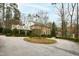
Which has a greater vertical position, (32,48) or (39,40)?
(39,40)

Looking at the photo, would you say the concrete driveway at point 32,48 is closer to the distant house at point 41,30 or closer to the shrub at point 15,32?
the shrub at point 15,32

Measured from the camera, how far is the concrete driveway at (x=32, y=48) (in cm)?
302

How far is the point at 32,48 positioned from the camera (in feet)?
9.96

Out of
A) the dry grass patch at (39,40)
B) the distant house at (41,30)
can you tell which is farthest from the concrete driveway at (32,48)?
the distant house at (41,30)

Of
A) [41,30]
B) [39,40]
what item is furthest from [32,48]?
[41,30]

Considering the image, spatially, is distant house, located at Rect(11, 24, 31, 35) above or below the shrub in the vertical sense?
above

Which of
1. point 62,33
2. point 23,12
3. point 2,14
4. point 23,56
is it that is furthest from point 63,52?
point 2,14

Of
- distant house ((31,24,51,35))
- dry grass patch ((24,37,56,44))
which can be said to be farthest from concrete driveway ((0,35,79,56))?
distant house ((31,24,51,35))

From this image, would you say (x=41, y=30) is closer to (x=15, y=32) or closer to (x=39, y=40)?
(x=39, y=40)

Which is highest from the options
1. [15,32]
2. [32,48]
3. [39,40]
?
[15,32]

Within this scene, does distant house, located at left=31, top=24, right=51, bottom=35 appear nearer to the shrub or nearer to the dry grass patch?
the dry grass patch

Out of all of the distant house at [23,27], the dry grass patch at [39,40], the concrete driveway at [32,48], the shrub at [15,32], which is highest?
the distant house at [23,27]

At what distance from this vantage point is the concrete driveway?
302 centimetres

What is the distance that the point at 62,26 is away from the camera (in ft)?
10.0
